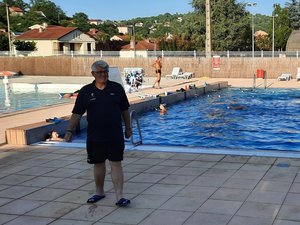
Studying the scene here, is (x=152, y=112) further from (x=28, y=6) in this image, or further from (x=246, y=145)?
(x=28, y=6)

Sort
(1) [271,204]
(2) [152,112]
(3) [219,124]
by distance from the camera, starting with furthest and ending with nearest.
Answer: (2) [152,112]
(3) [219,124]
(1) [271,204]

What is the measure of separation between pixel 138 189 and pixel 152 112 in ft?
28.0

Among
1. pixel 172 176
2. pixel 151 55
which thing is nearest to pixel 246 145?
pixel 172 176

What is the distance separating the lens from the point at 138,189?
4.96 m

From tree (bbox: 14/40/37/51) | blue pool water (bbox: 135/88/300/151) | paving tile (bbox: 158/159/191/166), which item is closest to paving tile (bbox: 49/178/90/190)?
paving tile (bbox: 158/159/191/166)

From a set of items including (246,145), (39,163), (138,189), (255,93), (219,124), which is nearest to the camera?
(138,189)

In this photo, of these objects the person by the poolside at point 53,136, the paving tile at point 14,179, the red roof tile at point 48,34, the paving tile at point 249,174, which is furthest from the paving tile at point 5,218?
the red roof tile at point 48,34

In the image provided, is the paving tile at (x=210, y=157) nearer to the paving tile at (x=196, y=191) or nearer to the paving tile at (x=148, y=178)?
the paving tile at (x=148, y=178)

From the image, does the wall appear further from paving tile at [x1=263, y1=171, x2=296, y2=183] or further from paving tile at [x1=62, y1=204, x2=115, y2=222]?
paving tile at [x1=62, y1=204, x2=115, y2=222]

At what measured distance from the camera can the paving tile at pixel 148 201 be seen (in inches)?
173

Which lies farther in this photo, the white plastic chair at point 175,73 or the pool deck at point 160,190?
the white plastic chair at point 175,73

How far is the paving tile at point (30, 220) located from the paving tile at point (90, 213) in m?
0.18

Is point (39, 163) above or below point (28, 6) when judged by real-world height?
below

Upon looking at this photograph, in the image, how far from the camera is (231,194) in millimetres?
4621
